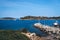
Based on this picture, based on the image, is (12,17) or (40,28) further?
(40,28)

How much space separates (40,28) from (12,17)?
49.7 inches

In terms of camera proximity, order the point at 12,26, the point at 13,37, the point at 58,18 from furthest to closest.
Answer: the point at 58,18, the point at 12,26, the point at 13,37

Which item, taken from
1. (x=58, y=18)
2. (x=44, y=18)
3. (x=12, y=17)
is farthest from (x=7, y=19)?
(x=58, y=18)

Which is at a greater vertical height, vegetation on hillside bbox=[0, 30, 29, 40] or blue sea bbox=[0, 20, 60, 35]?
blue sea bbox=[0, 20, 60, 35]

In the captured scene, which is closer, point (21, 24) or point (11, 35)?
point (11, 35)

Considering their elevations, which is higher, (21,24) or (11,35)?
(21,24)

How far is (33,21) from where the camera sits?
5762 mm

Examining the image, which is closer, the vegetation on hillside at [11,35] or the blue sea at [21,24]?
the vegetation on hillside at [11,35]

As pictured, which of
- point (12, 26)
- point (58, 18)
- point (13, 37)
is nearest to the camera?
point (13, 37)

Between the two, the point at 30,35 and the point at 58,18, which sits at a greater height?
the point at 58,18

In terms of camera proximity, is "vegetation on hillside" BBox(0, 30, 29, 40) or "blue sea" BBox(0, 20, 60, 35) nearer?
"vegetation on hillside" BBox(0, 30, 29, 40)

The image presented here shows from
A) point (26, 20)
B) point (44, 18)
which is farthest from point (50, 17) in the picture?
point (26, 20)

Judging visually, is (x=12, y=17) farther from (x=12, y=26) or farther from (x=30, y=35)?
(x=30, y=35)

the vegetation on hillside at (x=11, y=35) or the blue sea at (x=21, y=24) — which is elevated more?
the blue sea at (x=21, y=24)
